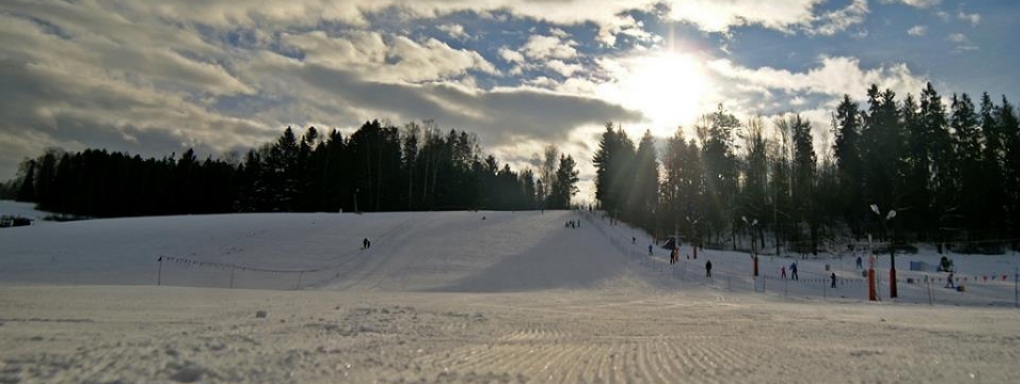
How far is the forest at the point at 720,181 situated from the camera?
2475 inches

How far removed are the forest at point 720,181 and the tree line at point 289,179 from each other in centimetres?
22

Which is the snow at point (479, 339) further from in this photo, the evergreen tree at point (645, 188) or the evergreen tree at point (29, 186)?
the evergreen tree at point (29, 186)

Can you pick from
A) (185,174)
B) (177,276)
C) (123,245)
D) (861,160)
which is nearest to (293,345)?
(177,276)

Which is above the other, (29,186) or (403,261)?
(29,186)

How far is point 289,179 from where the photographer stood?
85688 mm

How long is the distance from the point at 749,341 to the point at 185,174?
325 ft

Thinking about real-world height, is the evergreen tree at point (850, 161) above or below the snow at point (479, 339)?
above

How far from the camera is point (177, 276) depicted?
35219 mm

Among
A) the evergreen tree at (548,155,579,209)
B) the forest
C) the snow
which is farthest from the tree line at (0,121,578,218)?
the snow

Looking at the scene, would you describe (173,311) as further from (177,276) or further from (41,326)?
(177,276)

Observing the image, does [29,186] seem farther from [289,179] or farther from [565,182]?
[565,182]

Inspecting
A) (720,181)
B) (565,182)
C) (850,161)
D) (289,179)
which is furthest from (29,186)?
(850,161)

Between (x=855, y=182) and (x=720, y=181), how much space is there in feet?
47.0

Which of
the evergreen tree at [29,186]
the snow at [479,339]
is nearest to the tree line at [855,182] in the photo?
the snow at [479,339]
